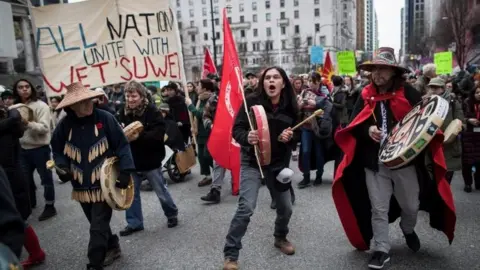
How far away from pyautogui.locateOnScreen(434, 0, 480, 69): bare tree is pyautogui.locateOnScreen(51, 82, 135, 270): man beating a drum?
112 feet

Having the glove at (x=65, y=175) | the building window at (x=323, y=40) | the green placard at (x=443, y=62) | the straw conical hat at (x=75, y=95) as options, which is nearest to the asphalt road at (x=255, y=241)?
the glove at (x=65, y=175)

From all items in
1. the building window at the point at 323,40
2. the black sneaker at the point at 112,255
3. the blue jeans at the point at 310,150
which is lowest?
the black sneaker at the point at 112,255

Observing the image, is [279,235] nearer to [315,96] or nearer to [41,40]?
[315,96]

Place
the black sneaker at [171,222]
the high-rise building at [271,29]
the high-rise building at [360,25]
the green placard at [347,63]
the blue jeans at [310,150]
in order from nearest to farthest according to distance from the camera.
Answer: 1. the black sneaker at [171,222]
2. the blue jeans at [310,150]
3. the green placard at [347,63]
4. the high-rise building at [271,29]
5. the high-rise building at [360,25]

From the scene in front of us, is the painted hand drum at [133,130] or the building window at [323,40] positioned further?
the building window at [323,40]

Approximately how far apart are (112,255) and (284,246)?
180 cm

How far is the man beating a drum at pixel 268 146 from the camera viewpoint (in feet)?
13.1

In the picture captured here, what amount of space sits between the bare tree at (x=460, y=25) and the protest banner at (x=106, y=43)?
32.0 meters

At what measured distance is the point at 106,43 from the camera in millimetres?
6285

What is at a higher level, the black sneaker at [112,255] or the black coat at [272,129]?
the black coat at [272,129]

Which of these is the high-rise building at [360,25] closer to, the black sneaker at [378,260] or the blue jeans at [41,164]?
the blue jeans at [41,164]

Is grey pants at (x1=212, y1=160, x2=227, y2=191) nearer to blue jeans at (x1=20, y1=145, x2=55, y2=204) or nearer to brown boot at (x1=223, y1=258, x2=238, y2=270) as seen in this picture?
blue jeans at (x1=20, y1=145, x2=55, y2=204)

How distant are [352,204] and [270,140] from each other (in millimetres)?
1083

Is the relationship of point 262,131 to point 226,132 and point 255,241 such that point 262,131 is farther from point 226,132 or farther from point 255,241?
point 226,132
